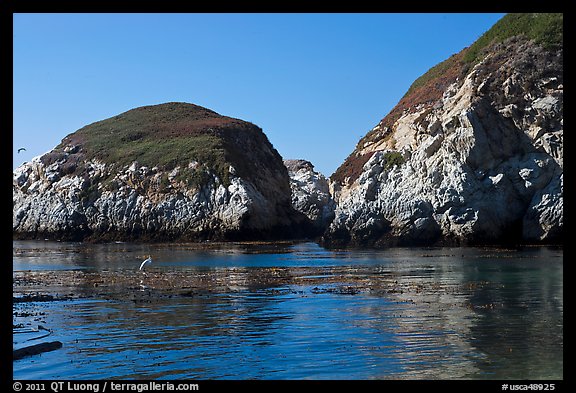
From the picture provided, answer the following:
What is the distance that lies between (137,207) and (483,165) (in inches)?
1804

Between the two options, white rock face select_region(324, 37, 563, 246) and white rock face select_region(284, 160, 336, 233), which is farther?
white rock face select_region(284, 160, 336, 233)

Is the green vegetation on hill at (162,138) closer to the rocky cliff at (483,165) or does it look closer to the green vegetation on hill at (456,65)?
the green vegetation on hill at (456,65)

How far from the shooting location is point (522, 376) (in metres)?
12.8

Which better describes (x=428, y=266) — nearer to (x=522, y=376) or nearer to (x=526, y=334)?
(x=526, y=334)

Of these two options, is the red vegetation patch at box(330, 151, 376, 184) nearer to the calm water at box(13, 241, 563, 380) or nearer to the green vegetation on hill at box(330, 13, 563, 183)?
the green vegetation on hill at box(330, 13, 563, 183)

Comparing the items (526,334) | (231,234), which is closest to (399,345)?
(526,334)

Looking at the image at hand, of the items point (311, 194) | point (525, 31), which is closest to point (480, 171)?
point (525, 31)

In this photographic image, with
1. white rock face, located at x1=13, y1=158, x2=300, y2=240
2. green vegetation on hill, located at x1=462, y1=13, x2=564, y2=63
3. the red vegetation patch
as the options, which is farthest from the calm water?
white rock face, located at x1=13, y1=158, x2=300, y2=240

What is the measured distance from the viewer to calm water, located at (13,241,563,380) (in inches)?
535

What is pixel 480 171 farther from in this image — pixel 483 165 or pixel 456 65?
pixel 456 65

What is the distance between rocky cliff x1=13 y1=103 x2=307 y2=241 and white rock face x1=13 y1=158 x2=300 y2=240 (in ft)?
0.42

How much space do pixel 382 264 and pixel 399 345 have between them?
23.4 metres

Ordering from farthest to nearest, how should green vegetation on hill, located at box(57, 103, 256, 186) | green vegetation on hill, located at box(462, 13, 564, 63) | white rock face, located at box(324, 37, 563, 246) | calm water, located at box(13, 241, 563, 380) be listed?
1. green vegetation on hill, located at box(57, 103, 256, 186)
2. green vegetation on hill, located at box(462, 13, 564, 63)
3. white rock face, located at box(324, 37, 563, 246)
4. calm water, located at box(13, 241, 563, 380)

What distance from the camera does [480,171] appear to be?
180ft
